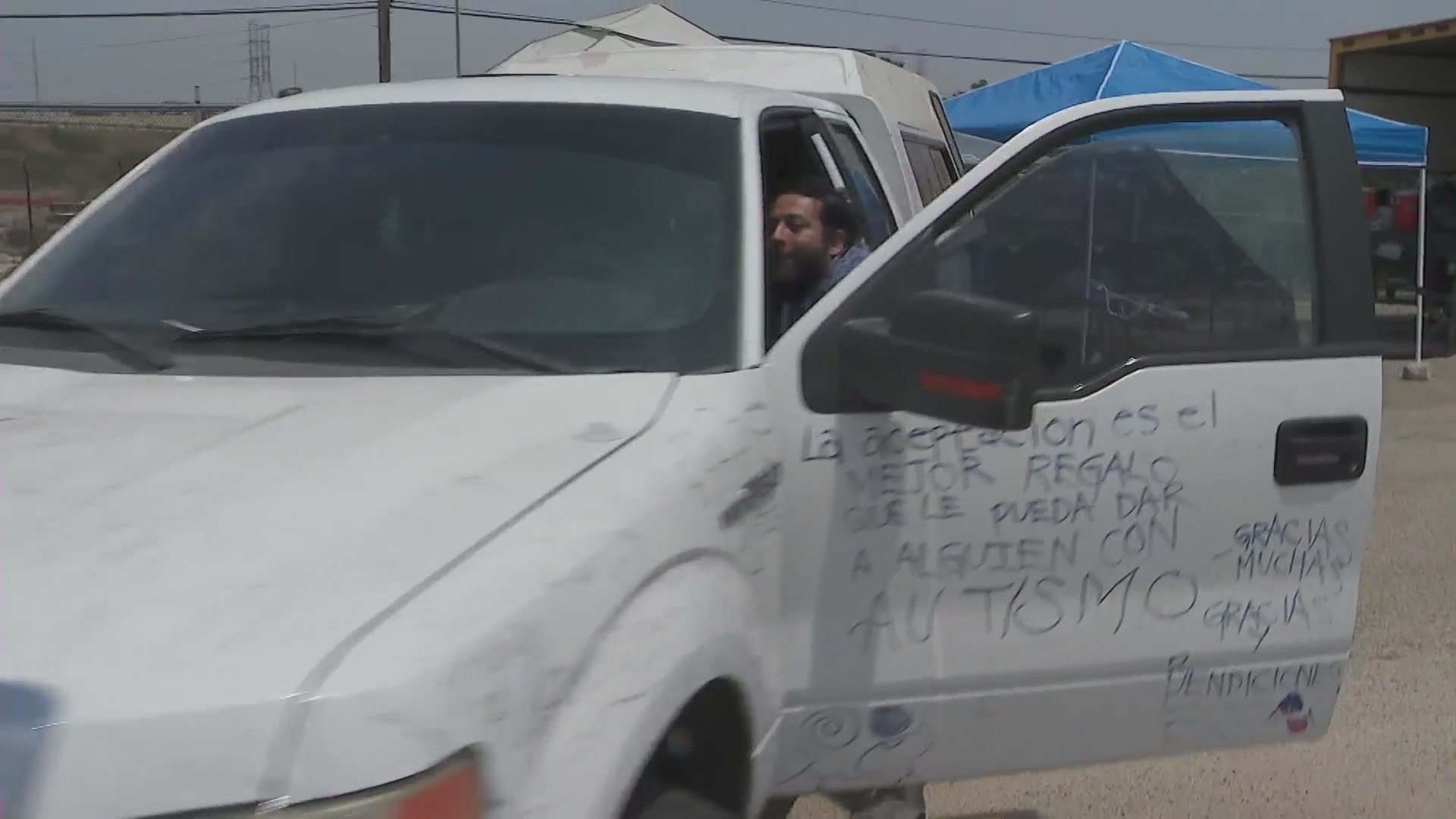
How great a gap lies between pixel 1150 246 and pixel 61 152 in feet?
85.9

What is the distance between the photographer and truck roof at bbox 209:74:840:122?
2998 millimetres

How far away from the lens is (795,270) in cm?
308

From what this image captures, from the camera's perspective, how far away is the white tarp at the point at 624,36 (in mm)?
7148

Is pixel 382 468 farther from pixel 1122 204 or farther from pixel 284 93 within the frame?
pixel 284 93

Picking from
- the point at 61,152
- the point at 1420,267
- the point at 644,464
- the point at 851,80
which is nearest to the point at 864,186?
the point at 851,80

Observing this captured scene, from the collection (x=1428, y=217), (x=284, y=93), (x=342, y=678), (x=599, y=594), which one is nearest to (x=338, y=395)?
(x=599, y=594)

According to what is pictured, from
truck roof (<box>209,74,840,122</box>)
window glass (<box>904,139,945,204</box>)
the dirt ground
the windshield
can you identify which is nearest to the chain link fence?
window glass (<box>904,139,945,204</box>)

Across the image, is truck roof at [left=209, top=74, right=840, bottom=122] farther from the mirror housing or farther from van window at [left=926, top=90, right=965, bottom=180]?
van window at [left=926, top=90, right=965, bottom=180]

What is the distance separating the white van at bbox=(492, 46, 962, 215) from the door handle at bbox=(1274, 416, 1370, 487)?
1758mm

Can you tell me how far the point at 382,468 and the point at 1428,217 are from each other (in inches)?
567

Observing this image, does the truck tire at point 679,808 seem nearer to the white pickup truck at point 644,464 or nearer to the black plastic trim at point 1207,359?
the white pickup truck at point 644,464

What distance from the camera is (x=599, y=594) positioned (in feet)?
5.97

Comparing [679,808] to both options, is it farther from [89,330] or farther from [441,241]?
[89,330]

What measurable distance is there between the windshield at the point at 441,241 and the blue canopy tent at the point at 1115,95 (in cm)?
726
